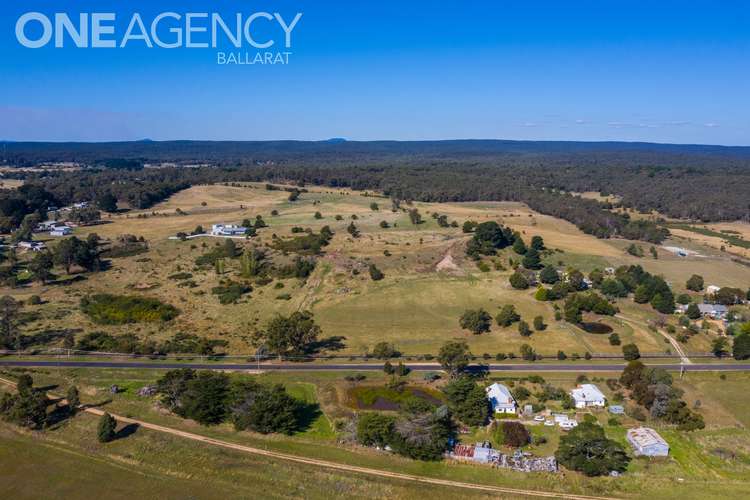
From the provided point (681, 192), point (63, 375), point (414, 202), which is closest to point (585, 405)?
point (63, 375)

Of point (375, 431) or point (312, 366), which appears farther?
point (312, 366)

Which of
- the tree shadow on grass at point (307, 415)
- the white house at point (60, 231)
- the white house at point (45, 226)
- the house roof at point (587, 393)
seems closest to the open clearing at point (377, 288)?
the white house at point (60, 231)

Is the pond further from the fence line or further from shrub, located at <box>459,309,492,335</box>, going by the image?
shrub, located at <box>459,309,492,335</box>

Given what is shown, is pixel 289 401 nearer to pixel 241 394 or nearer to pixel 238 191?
pixel 241 394

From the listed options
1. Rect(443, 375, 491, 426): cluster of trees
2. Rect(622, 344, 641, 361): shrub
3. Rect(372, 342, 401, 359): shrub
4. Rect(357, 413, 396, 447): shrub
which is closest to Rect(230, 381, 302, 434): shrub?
Rect(357, 413, 396, 447): shrub

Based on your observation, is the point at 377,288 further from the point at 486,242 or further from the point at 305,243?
the point at 486,242

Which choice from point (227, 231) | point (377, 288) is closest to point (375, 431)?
point (377, 288)
